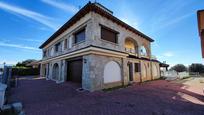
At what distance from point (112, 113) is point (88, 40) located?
6.60 meters

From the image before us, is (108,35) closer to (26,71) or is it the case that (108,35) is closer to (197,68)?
(26,71)

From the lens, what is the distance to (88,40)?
951 centimetres

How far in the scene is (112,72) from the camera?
10781mm

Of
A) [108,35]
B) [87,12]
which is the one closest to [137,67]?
[108,35]

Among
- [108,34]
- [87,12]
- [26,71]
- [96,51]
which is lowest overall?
[26,71]

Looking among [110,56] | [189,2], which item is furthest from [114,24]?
[189,2]

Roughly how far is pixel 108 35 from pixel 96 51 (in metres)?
3.01

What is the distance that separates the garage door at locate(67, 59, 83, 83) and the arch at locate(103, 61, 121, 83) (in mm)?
2838

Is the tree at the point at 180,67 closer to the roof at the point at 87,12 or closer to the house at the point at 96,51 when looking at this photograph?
the house at the point at 96,51

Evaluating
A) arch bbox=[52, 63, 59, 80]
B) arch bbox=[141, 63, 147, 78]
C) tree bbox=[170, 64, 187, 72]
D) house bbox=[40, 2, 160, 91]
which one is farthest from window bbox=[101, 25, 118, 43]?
tree bbox=[170, 64, 187, 72]

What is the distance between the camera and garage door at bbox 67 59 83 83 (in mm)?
11406

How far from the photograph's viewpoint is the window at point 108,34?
10.6 metres

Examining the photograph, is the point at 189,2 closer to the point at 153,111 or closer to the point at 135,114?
the point at 153,111

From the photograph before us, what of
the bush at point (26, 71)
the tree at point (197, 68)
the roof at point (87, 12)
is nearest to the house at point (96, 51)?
the roof at point (87, 12)
